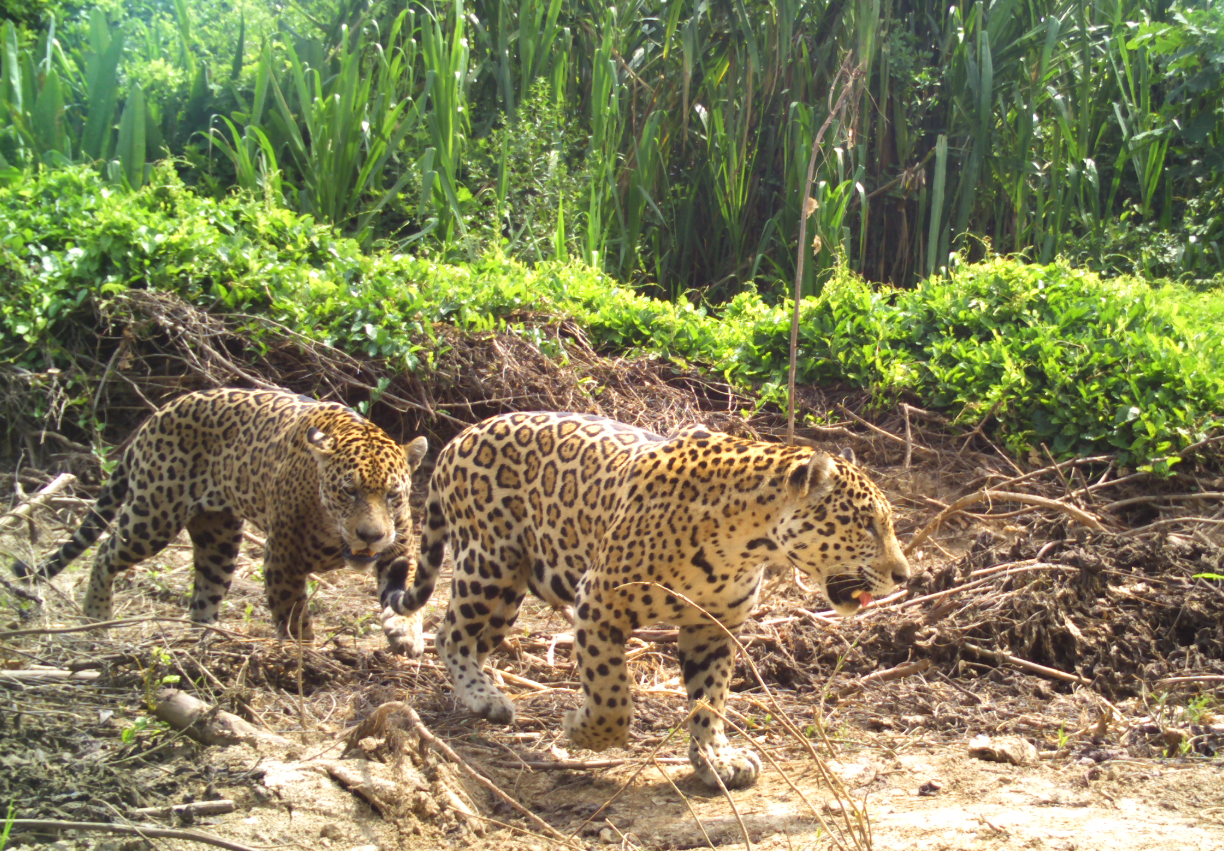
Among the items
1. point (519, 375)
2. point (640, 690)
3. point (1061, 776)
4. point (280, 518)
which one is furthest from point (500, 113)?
point (1061, 776)

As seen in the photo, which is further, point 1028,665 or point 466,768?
point 1028,665

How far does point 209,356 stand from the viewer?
7348mm

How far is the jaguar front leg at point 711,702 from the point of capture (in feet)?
13.8

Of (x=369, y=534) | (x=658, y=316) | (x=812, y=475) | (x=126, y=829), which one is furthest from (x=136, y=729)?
(x=658, y=316)

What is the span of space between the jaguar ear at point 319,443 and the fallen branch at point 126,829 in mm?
2539

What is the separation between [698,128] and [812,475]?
855 cm

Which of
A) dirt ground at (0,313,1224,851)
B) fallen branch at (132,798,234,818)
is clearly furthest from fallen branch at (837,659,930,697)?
fallen branch at (132,798,234,818)

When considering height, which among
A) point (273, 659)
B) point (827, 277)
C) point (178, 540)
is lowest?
point (178, 540)

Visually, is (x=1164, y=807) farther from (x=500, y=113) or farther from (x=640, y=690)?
(x=500, y=113)

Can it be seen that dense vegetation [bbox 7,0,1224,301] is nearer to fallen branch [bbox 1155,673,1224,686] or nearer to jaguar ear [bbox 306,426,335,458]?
jaguar ear [bbox 306,426,335,458]

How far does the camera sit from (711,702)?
432cm

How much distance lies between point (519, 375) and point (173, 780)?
15.2ft

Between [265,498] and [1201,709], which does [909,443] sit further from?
[265,498]

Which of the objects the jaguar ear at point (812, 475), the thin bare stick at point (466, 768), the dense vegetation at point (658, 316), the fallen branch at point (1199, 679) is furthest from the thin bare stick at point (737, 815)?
the dense vegetation at point (658, 316)
